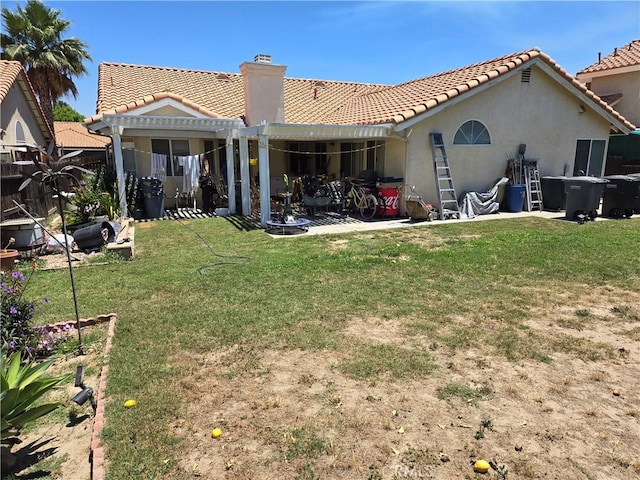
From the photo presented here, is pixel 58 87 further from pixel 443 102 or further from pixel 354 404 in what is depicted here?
pixel 354 404

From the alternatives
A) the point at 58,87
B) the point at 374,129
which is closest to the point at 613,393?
the point at 374,129

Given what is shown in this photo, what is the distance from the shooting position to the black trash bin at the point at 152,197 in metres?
13.0

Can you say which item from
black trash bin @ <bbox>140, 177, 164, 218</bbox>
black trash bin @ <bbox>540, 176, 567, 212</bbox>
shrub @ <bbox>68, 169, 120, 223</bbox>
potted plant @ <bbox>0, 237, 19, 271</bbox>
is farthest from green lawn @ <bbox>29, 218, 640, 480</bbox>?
black trash bin @ <bbox>540, 176, 567, 212</bbox>

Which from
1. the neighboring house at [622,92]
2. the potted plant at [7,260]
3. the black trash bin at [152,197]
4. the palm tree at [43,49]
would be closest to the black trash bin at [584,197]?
the neighboring house at [622,92]

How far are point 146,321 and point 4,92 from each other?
45.8ft

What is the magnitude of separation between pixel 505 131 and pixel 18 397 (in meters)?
14.5

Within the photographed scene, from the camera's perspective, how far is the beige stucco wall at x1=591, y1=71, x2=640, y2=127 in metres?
19.2

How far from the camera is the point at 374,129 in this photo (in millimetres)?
11992

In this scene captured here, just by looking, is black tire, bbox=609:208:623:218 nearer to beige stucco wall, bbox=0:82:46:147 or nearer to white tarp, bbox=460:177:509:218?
white tarp, bbox=460:177:509:218

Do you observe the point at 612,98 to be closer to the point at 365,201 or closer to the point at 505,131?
the point at 505,131

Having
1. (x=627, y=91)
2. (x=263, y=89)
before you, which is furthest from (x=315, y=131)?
(x=627, y=91)

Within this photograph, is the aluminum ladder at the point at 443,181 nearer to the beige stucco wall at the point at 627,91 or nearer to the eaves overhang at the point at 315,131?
the eaves overhang at the point at 315,131

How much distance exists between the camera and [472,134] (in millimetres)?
13438

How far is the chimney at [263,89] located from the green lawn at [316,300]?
6.73 meters
